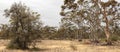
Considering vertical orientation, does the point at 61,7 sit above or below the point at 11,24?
above

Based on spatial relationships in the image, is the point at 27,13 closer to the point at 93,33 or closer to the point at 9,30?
the point at 9,30

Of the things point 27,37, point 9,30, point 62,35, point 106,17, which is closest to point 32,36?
point 27,37

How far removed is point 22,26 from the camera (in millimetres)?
31422

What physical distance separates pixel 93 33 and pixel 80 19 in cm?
407

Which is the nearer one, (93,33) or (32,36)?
(32,36)

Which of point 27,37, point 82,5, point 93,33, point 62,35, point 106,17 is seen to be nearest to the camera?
point 27,37

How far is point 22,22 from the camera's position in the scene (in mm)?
31469

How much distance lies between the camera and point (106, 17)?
45.2 metres

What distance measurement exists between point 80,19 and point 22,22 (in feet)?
68.6

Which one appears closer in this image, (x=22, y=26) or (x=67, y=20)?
(x=22, y=26)

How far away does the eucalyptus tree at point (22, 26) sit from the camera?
31.2 meters

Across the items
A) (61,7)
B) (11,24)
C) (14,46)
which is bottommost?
(14,46)

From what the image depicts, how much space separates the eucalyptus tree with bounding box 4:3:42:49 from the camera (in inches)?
1227

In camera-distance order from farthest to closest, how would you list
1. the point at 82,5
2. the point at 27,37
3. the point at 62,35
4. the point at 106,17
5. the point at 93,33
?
the point at 62,35
the point at 93,33
the point at 82,5
the point at 106,17
the point at 27,37
